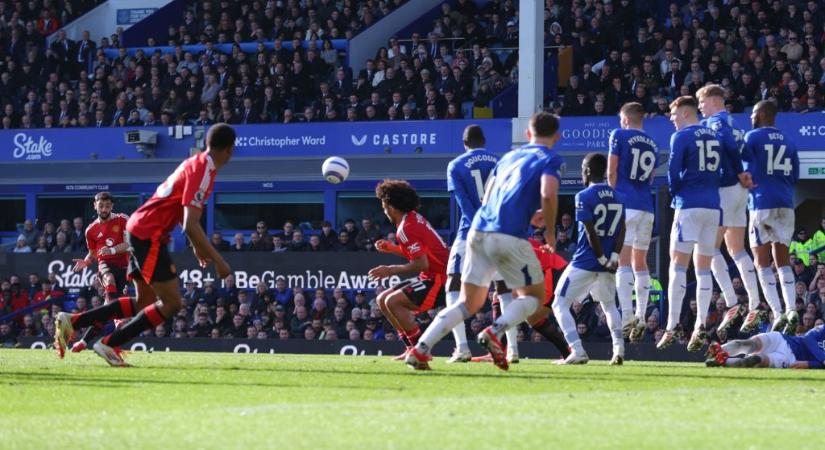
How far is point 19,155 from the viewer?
1320 inches

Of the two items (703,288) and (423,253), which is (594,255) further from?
(423,253)

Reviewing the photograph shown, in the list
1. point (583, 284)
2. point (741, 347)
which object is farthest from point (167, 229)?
point (741, 347)

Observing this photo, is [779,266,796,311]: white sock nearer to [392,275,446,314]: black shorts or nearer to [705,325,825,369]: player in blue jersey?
[705,325,825,369]: player in blue jersey

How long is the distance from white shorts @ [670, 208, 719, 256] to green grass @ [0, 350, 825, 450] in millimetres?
1773

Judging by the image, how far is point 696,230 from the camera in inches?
551

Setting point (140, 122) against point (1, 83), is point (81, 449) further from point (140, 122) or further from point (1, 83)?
point (1, 83)

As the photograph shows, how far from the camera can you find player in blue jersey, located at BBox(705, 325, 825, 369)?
44.2 ft

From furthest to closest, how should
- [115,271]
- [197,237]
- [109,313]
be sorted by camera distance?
[115,271] < [109,313] < [197,237]

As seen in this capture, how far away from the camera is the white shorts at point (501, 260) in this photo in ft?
35.9

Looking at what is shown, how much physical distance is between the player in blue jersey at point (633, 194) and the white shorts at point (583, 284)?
340 millimetres

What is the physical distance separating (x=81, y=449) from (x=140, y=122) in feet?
87.6

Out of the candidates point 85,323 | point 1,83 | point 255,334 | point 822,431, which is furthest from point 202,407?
point 1,83

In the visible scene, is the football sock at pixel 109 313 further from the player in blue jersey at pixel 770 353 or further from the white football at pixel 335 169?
the white football at pixel 335 169

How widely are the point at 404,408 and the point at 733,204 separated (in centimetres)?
679
